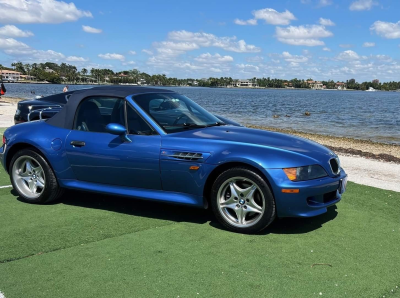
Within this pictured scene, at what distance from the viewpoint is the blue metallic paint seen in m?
4.17

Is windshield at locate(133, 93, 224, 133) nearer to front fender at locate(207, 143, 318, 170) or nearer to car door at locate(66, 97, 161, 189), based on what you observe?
car door at locate(66, 97, 161, 189)

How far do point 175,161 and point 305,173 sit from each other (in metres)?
1.40

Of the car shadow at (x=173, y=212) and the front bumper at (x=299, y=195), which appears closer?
the front bumper at (x=299, y=195)

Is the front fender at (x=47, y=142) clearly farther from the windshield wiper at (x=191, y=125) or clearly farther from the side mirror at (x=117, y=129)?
the windshield wiper at (x=191, y=125)

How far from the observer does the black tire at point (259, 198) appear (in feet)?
13.6

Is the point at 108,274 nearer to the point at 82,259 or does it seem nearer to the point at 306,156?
the point at 82,259

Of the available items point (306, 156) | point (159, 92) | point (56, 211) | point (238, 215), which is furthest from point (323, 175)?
point (56, 211)

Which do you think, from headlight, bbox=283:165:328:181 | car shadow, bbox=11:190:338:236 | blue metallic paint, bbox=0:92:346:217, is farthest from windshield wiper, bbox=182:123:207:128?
headlight, bbox=283:165:328:181

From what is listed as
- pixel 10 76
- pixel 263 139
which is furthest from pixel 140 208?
pixel 10 76

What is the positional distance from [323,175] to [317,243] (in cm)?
72

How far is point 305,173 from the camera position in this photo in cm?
418

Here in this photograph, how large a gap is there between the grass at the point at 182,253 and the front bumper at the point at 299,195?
314 mm

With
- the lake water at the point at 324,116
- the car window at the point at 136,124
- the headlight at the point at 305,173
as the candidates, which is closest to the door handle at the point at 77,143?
the car window at the point at 136,124

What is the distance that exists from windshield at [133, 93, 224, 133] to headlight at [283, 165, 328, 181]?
1419 mm
